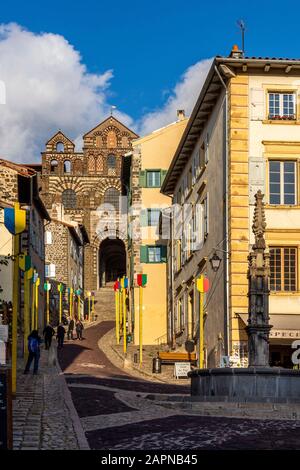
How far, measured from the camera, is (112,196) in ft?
291

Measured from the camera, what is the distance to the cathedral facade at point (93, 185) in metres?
86.0

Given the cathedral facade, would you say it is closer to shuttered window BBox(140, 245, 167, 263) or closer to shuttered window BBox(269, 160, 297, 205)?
shuttered window BBox(140, 245, 167, 263)

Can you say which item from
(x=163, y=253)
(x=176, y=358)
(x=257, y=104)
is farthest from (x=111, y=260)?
(x=257, y=104)

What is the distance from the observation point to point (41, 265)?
172ft

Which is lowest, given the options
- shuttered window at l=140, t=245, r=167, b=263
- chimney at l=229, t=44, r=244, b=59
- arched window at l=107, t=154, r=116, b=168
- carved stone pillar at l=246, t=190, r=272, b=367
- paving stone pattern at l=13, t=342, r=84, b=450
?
paving stone pattern at l=13, t=342, r=84, b=450

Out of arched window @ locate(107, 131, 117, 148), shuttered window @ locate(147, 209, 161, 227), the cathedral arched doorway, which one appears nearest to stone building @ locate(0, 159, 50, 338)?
shuttered window @ locate(147, 209, 161, 227)

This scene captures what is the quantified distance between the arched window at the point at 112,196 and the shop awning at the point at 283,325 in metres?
62.7

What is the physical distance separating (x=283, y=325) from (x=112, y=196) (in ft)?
210

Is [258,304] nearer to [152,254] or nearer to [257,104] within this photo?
[257,104]

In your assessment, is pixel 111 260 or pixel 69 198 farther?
pixel 111 260

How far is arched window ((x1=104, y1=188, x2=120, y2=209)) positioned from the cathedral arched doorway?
403 cm

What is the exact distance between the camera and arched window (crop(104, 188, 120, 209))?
8806cm
